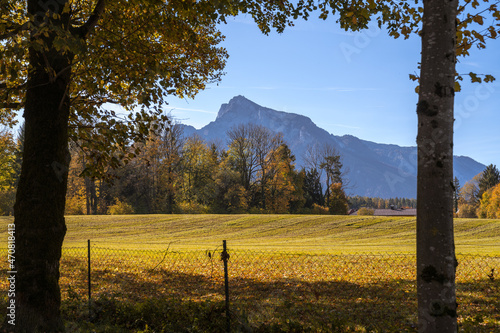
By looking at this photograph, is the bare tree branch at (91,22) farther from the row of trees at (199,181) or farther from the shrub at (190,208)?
the shrub at (190,208)

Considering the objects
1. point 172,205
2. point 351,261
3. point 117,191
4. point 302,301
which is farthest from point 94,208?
point 302,301

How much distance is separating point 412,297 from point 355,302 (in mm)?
1283

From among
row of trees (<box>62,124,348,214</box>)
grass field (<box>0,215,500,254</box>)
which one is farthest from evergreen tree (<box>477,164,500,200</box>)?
grass field (<box>0,215,500,254</box>)

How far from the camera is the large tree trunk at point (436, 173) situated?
322cm

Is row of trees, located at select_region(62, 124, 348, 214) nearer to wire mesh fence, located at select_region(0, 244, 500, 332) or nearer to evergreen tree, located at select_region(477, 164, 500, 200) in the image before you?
wire mesh fence, located at select_region(0, 244, 500, 332)

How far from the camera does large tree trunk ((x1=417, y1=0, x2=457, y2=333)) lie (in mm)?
3219

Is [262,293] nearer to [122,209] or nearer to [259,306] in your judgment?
[259,306]

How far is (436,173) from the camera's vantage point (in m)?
3.23

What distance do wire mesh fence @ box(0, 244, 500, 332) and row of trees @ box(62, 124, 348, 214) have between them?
92.2ft

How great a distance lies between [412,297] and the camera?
7469 millimetres

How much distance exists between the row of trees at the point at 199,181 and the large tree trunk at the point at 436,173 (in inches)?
1480

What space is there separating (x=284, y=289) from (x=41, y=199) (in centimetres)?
545

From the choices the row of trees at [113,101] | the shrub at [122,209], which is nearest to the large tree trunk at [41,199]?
the row of trees at [113,101]

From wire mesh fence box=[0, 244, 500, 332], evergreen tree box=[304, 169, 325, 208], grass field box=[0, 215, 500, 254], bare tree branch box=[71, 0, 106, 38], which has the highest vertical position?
bare tree branch box=[71, 0, 106, 38]
